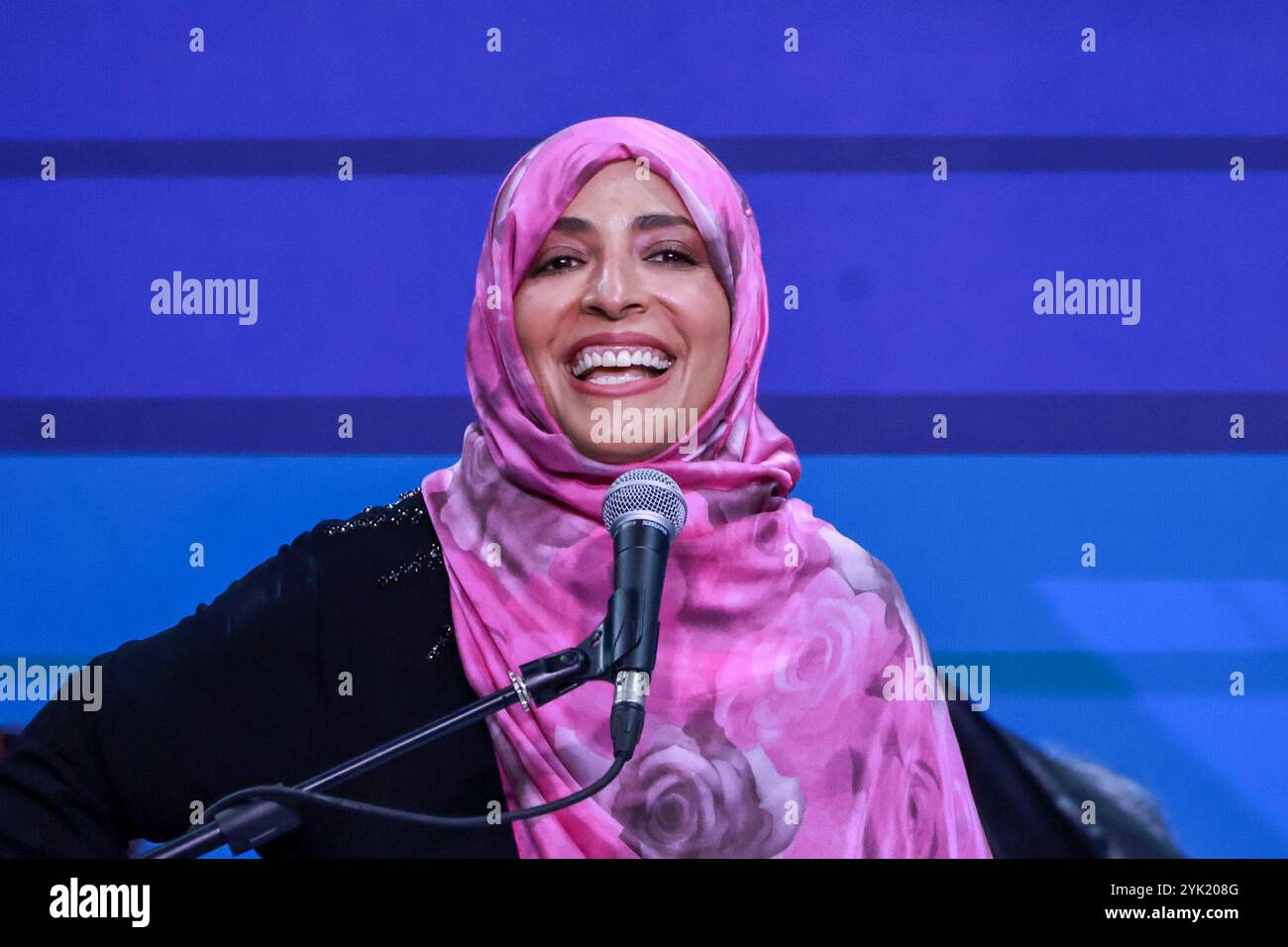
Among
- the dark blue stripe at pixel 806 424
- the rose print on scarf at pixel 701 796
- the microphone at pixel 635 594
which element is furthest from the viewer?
the dark blue stripe at pixel 806 424

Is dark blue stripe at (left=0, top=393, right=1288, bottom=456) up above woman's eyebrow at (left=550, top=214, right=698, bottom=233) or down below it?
below

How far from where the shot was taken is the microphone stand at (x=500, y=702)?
1413 millimetres

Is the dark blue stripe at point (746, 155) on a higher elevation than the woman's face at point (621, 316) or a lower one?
higher

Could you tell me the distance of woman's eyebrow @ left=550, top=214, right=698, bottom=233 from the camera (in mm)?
1828

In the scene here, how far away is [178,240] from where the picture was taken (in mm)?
1907

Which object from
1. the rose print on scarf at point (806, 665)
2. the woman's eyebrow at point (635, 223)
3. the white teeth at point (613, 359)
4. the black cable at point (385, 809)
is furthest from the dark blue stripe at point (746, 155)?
the black cable at point (385, 809)

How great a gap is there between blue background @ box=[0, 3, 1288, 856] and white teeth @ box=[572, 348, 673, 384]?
165 mm

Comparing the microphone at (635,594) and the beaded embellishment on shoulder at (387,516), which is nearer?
the microphone at (635,594)

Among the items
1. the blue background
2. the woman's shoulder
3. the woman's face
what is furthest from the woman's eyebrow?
the woman's shoulder

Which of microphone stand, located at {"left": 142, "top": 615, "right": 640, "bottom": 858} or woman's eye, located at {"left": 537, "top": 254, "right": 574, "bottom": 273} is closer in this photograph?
microphone stand, located at {"left": 142, "top": 615, "right": 640, "bottom": 858}

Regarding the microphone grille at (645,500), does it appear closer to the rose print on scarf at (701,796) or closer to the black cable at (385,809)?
the black cable at (385,809)

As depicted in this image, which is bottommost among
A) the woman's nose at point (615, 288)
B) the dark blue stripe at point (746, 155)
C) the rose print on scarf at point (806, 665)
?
the rose print on scarf at point (806, 665)

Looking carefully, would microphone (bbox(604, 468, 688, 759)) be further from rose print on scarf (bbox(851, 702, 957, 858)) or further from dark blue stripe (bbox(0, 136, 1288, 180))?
dark blue stripe (bbox(0, 136, 1288, 180))

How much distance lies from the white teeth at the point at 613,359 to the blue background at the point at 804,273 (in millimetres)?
165
